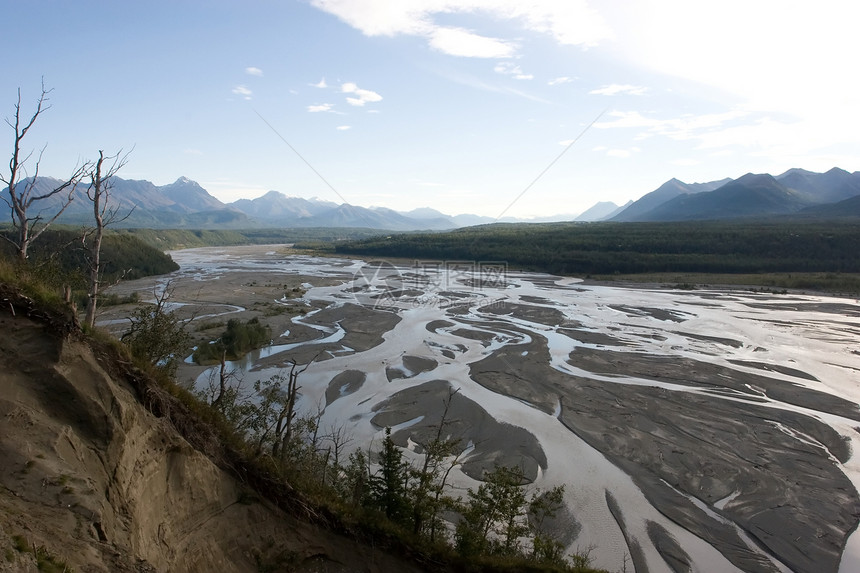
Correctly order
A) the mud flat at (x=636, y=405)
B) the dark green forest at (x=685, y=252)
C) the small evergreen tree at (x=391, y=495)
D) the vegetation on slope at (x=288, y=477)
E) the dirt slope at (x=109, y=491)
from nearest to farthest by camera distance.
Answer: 1. the dirt slope at (x=109, y=491)
2. the vegetation on slope at (x=288, y=477)
3. the small evergreen tree at (x=391, y=495)
4. the mud flat at (x=636, y=405)
5. the dark green forest at (x=685, y=252)

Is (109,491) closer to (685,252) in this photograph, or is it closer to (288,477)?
(288,477)

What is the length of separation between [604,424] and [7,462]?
859 inches

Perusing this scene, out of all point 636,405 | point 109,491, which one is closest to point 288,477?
point 109,491

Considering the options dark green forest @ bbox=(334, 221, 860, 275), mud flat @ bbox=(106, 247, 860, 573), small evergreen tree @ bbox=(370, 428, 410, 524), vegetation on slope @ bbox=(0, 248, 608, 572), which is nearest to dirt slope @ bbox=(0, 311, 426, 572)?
vegetation on slope @ bbox=(0, 248, 608, 572)

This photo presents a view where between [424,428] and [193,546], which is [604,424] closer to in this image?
[424,428]

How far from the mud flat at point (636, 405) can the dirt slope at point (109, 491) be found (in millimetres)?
9258

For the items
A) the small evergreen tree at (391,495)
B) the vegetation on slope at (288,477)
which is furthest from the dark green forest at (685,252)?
the small evergreen tree at (391,495)

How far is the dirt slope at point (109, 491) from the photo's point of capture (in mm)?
5773

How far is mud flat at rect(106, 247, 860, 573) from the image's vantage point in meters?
15.4

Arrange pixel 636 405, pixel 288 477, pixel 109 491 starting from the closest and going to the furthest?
pixel 109 491 < pixel 288 477 < pixel 636 405

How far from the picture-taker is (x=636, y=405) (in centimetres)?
2439

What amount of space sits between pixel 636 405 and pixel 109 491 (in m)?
23.5

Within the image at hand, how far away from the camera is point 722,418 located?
898 inches

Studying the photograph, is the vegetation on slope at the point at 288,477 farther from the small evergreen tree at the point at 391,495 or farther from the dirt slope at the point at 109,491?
the dirt slope at the point at 109,491
